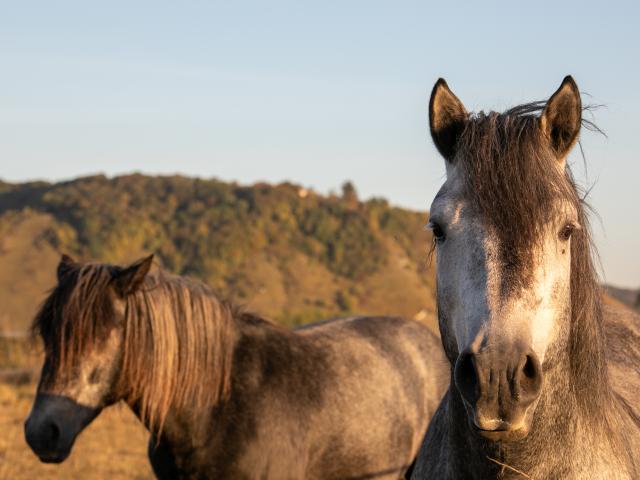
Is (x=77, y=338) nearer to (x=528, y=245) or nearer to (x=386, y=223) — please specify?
(x=528, y=245)

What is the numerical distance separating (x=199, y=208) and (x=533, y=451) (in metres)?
40.6

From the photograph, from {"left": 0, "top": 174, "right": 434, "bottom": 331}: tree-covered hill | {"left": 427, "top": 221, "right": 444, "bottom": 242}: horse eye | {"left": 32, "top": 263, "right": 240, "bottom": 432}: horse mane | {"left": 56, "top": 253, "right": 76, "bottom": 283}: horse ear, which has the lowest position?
{"left": 0, "top": 174, "right": 434, "bottom": 331}: tree-covered hill

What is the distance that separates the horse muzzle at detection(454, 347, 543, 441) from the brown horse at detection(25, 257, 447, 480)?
3402 mm

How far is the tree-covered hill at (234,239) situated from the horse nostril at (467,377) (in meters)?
30.4

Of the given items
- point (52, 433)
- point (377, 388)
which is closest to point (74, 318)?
point (52, 433)

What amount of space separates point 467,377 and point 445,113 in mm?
1014

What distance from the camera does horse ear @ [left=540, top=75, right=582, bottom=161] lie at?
270 centimetres

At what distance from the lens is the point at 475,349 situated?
2240mm

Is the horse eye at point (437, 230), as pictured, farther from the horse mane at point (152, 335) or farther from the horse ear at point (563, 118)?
the horse mane at point (152, 335)

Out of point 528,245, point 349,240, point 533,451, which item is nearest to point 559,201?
point 528,245

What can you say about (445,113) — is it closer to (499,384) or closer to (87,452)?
(499,384)

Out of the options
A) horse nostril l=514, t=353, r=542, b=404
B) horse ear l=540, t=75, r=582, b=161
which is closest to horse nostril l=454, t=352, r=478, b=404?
horse nostril l=514, t=353, r=542, b=404

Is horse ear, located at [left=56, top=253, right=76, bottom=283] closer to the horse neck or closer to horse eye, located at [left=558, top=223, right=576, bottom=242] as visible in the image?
the horse neck

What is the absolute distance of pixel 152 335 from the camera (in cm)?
554
